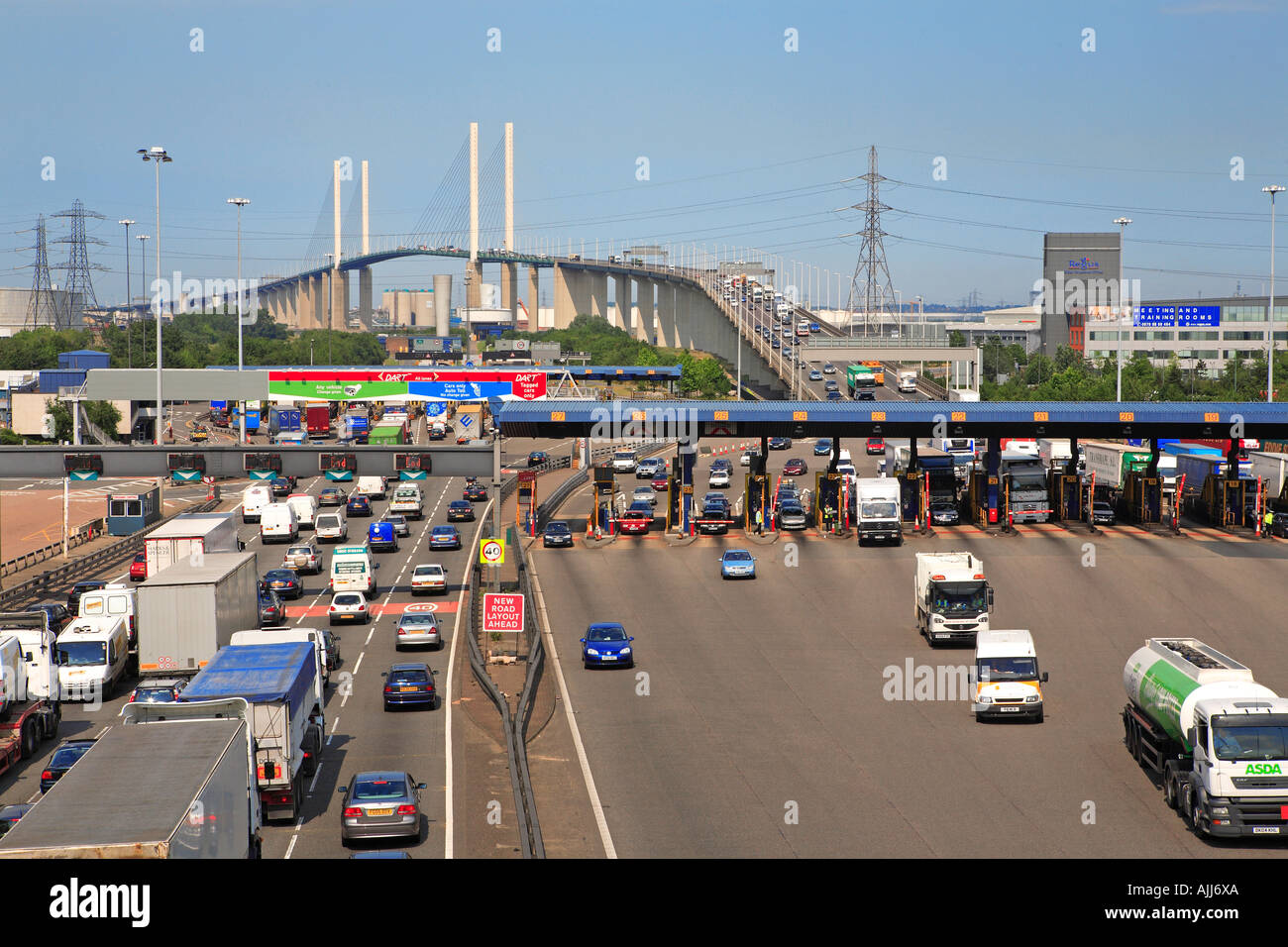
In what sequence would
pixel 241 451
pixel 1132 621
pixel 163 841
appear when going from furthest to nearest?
pixel 241 451 < pixel 1132 621 < pixel 163 841

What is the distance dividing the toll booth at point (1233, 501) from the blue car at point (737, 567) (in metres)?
23.0

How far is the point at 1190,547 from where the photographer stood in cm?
4969

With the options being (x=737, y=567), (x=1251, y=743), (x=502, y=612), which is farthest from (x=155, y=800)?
(x=737, y=567)

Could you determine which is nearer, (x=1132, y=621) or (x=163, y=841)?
(x=163, y=841)

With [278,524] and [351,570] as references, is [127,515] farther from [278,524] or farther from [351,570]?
[351,570]

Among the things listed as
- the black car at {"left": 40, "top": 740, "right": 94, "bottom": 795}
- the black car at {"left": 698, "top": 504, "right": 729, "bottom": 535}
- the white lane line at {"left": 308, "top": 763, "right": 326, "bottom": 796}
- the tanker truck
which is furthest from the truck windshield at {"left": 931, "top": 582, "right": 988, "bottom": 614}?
the black car at {"left": 698, "top": 504, "right": 729, "bottom": 535}

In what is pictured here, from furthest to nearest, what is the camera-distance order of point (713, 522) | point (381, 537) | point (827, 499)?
point (827, 499) < point (713, 522) < point (381, 537)

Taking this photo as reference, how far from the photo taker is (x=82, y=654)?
30.5 meters

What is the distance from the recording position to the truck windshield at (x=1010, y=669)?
2639cm

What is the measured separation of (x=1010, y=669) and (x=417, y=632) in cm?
1533

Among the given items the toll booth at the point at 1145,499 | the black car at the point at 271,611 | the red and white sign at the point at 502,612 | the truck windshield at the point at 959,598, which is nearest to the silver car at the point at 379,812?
the red and white sign at the point at 502,612

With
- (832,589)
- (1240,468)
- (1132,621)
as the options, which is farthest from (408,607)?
(1240,468)
